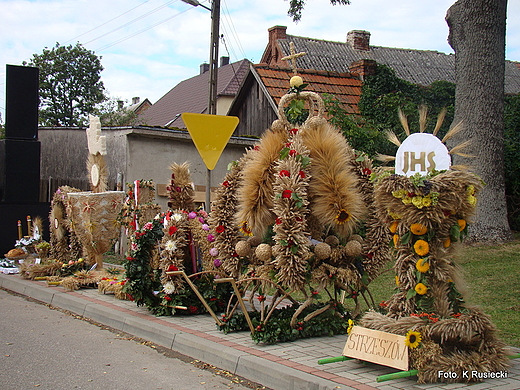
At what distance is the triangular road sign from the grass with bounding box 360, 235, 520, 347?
9.45 feet

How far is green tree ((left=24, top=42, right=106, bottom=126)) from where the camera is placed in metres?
35.1

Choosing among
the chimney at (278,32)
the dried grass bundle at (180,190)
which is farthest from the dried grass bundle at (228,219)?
the chimney at (278,32)

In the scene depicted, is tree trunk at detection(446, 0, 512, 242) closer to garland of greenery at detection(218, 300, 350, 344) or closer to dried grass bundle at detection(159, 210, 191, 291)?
garland of greenery at detection(218, 300, 350, 344)

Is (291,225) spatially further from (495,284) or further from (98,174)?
(98,174)

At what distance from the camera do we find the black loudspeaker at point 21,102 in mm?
14305

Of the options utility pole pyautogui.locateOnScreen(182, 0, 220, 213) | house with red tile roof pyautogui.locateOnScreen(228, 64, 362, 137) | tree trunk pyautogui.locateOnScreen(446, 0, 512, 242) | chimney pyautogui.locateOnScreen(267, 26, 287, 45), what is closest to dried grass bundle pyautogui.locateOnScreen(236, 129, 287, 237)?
tree trunk pyautogui.locateOnScreen(446, 0, 512, 242)

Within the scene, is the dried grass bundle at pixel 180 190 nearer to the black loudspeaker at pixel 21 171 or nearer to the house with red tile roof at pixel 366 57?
the black loudspeaker at pixel 21 171

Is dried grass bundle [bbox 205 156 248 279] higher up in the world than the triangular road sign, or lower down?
lower down

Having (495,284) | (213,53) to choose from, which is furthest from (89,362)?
(213,53)

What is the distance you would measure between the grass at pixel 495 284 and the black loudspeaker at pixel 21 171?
9290 millimetres

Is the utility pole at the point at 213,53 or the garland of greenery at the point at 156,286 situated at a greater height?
the utility pole at the point at 213,53

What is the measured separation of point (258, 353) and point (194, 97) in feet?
117

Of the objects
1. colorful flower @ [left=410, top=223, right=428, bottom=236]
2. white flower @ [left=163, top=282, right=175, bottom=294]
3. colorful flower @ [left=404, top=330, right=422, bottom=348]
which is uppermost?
colorful flower @ [left=410, top=223, right=428, bottom=236]

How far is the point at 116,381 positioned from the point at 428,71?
26.0m
